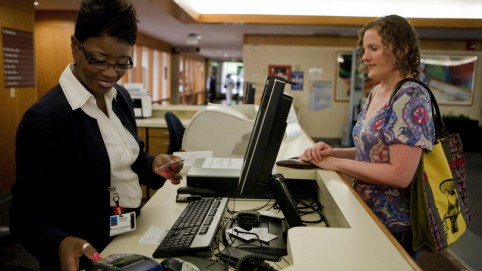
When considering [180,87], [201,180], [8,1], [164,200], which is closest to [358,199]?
[201,180]

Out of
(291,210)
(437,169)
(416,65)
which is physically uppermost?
(416,65)

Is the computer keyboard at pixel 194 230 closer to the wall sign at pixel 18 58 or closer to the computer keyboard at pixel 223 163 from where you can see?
the computer keyboard at pixel 223 163

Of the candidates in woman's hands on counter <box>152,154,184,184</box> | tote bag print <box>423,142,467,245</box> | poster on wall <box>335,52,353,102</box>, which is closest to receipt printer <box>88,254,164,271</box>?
woman's hands on counter <box>152,154,184,184</box>

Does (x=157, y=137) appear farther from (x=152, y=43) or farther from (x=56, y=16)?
(x=152, y=43)

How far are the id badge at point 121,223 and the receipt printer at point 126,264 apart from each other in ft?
1.15

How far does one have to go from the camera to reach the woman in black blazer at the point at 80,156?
37.9 inches

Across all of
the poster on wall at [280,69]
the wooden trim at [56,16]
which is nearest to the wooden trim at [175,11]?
the wooden trim at [56,16]

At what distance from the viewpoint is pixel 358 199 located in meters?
1.22

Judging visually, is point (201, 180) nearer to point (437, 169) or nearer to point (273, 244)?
point (273, 244)

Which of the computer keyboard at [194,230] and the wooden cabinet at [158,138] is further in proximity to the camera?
the wooden cabinet at [158,138]

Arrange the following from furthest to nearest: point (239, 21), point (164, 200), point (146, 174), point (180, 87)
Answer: point (180, 87) < point (239, 21) < point (164, 200) < point (146, 174)

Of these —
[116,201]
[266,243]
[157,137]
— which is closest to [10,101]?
[157,137]

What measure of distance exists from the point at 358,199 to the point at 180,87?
40.8 feet

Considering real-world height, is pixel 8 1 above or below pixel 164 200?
above
